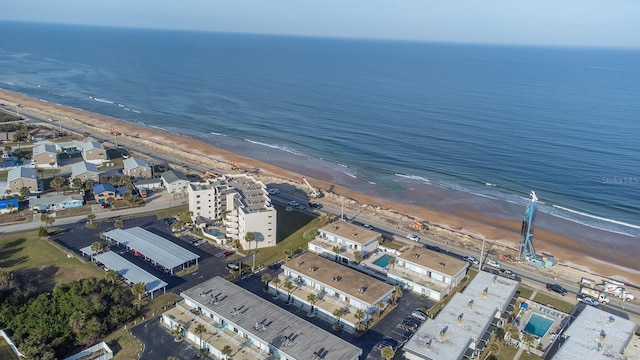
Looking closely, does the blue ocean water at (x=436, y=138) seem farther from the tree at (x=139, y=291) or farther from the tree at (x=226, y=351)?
the tree at (x=226, y=351)

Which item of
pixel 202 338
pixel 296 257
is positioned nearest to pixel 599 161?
pixel 296 257

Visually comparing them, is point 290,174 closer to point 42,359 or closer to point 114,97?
point 42,359

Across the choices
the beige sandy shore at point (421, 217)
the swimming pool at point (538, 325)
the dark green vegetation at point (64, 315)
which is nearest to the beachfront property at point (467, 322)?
the swimming pool at point (538, 325)

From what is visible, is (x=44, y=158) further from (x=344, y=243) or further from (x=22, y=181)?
(x=344, y=243)

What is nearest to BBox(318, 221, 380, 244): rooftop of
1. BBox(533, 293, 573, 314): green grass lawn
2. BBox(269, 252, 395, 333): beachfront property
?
BBox(269, 252, 395, 333): beachfront property

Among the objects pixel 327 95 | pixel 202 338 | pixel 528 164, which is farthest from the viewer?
pixel 327 95

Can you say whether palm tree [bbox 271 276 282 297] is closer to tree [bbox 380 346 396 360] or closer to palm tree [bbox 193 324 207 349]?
palm tree [bbox 193 324 207 349]
